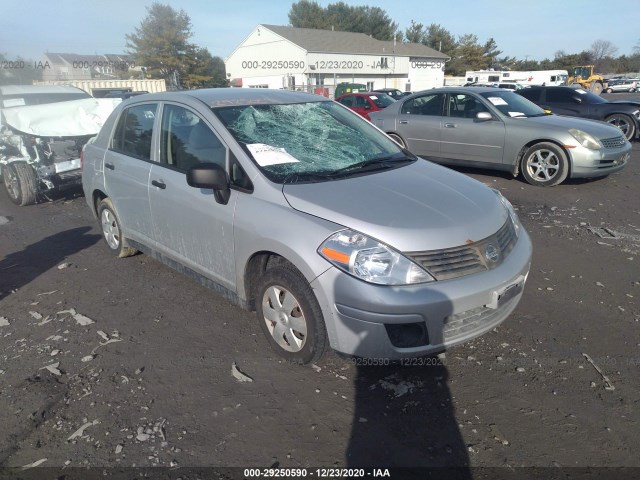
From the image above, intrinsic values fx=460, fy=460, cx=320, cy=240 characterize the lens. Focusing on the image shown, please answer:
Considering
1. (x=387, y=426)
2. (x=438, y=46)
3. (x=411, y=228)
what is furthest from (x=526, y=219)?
(x=438, y=46)

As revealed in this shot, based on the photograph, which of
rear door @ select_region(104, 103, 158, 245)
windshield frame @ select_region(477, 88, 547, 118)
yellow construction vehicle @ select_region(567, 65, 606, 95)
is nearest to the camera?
rear door @ select_region(104, 103, 158, 245)

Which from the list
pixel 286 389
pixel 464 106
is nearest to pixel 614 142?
pixel 464 106

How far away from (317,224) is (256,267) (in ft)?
2.17

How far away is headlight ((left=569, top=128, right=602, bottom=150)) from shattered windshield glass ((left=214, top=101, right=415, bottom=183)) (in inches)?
182

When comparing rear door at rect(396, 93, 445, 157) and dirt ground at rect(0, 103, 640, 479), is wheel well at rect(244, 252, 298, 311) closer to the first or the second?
dirt ground at rect(0, 103, 640, 479)

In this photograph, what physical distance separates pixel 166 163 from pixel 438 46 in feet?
244

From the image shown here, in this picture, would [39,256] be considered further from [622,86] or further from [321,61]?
[622,86]

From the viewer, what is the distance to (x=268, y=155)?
3.22m

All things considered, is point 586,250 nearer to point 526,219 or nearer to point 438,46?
point 526,219

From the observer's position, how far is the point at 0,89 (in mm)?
8891

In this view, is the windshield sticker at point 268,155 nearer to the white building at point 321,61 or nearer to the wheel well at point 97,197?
the wheel well at point 97,197

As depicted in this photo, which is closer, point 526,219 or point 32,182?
point 526,219

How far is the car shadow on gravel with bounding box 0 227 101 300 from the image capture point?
185 inches

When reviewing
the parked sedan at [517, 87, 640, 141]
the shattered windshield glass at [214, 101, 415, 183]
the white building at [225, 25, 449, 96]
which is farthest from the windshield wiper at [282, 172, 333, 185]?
the white building at [225, 25, 449, 96]
